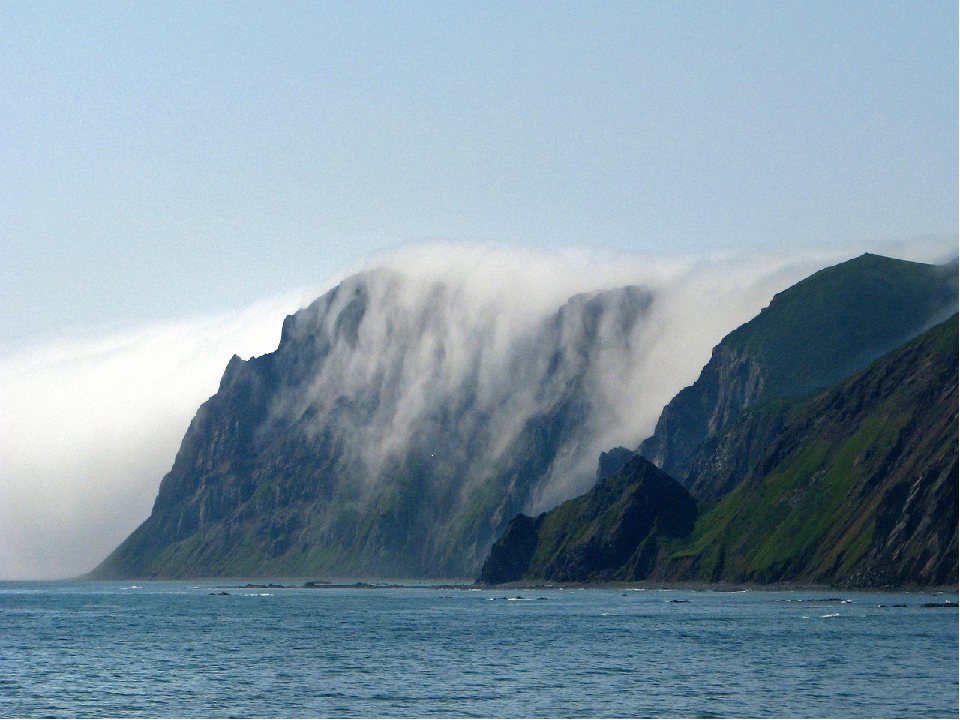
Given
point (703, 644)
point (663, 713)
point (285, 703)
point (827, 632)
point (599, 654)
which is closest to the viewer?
point (663, 713)

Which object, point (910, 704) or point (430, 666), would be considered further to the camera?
point (430, 666)

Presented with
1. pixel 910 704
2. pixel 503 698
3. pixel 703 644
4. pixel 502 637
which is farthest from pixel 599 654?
pixel 910 704

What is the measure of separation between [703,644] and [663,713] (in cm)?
6700

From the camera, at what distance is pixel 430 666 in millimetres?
144625

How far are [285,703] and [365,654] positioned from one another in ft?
162

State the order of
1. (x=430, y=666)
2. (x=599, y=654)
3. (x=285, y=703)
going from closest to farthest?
(x=285, y=703) < (x=430, y=666) < (x=599, y=654)

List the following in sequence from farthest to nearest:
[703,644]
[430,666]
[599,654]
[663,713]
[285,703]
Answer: [703,644]
[599,654]
[430,666]
[285,703]
[663,713]

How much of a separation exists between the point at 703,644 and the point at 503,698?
201 feet

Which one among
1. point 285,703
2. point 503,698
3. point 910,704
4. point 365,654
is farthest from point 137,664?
point 910,704

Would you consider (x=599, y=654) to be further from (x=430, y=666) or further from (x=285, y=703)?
(x=285, y=703)

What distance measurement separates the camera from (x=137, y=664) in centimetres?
15125

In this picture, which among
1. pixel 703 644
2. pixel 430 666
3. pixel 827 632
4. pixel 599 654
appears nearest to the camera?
pixel 430 666

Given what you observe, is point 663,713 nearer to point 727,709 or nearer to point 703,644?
point 727,709

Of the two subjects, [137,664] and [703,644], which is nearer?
[137,664]
